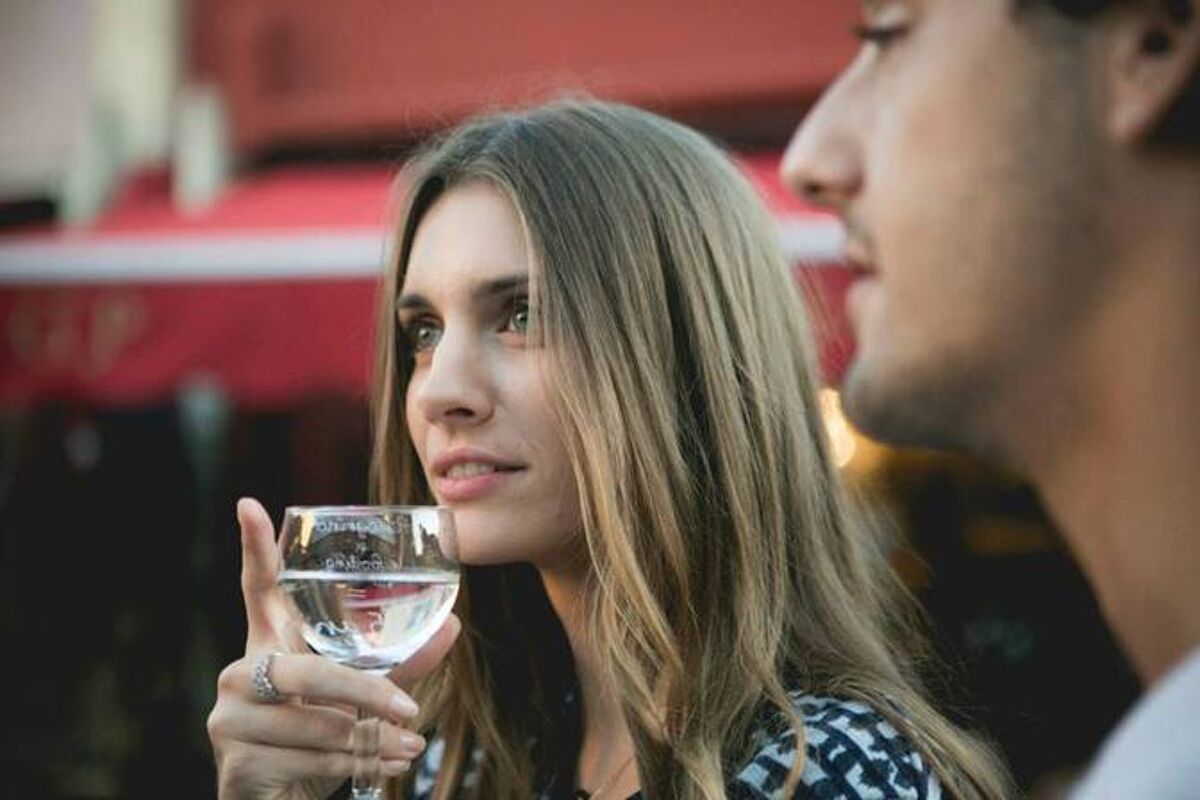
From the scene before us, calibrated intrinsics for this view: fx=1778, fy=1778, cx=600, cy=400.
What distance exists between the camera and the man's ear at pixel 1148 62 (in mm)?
688

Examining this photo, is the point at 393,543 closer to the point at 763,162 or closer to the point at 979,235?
the point at 979,235

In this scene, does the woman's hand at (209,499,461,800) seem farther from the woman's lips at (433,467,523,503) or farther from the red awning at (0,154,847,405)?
the red awning at (0,154,847,405)

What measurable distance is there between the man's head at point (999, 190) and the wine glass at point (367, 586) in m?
1.05

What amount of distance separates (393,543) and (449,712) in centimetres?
72

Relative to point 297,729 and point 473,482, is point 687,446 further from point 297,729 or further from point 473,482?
point 297,729

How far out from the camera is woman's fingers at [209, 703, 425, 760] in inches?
72.4

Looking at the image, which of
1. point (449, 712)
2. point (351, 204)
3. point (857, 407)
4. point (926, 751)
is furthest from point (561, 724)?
point (351, 204)

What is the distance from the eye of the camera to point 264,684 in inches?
72.1

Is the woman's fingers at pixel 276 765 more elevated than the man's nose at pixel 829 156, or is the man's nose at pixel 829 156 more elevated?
the man's nose at pixel 829 156

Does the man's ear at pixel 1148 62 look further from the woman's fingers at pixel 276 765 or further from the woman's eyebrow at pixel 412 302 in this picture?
the woman's eyebrow at pixel 412 302

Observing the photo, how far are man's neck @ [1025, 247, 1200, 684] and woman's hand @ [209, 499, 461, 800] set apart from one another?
1.11 metres

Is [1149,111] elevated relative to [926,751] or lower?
elevated

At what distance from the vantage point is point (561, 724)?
231cm

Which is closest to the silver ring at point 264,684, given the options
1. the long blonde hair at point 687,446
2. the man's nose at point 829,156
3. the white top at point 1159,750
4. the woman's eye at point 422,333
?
the long blonde hair at point 687,446
